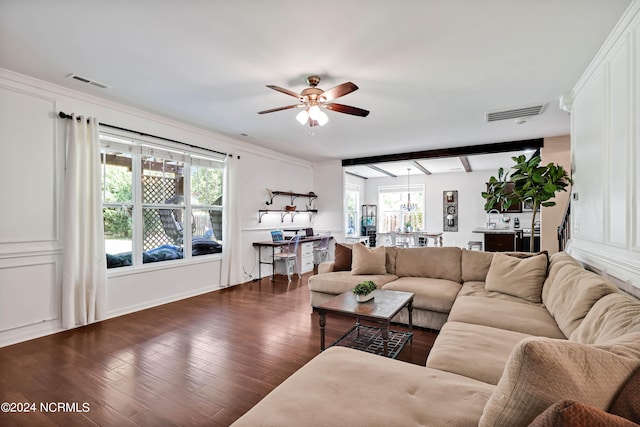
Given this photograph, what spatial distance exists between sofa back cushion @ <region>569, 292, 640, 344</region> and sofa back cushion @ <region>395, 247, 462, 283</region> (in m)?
1.93

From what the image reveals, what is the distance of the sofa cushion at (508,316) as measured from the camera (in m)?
2.08

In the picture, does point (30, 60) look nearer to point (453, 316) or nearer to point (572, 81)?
point (453, 316)

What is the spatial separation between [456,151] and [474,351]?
5138 mm

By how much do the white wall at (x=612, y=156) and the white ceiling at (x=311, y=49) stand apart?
0.18 m

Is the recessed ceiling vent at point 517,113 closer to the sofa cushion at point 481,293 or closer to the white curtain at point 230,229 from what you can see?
the sofa cushion at point 481,293

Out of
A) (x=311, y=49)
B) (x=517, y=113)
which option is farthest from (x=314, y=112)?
(x=517, y=113)

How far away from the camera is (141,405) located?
1967 millimetres

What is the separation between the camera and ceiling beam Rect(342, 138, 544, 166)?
5.38m

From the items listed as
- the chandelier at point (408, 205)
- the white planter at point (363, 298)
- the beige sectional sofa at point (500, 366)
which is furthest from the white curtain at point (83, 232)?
the chandelier at point (408, 205)

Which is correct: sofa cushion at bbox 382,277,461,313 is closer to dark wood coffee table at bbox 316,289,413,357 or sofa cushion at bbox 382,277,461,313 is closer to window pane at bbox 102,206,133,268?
dark wood coffee table at bbox 316,289,413,357

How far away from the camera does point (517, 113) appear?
3959 millimetres

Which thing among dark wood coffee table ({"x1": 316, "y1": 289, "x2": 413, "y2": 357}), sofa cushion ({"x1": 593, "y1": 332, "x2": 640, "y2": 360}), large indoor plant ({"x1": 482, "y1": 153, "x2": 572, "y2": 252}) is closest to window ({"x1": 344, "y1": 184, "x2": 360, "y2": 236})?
large indoor plant ({"x1": 482, "y1": 153, "x2": 572, "y2": 252})

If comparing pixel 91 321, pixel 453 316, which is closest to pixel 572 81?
pixel 453 316

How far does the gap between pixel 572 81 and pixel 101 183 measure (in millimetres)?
5375
